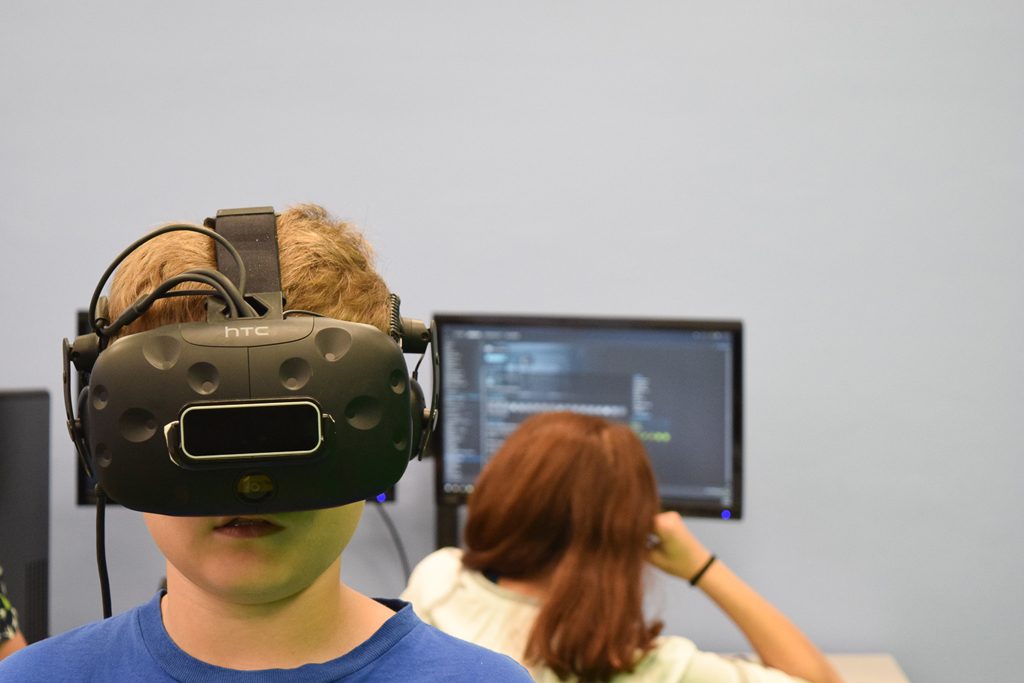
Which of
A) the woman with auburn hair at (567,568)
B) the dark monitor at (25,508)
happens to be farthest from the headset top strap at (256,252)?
the dark monitor at (25,508)

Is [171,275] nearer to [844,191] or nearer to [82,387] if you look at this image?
[82,387]

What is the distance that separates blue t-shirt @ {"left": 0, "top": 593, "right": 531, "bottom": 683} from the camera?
662 mm

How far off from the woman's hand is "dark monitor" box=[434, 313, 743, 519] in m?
0.45

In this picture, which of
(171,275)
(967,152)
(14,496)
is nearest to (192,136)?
(14,496)

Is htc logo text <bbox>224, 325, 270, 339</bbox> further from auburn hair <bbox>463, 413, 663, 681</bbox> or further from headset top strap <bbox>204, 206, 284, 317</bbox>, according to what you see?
auburn hair <bbox>463, 413, 663, 681</bbox>

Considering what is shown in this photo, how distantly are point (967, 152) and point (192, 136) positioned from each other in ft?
5.24

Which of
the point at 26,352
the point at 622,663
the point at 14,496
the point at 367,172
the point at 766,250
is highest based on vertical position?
the point at 367,172

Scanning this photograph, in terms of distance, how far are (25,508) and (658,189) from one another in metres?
1.34

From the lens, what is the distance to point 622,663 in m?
1.42

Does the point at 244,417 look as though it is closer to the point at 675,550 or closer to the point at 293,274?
the point at 293,274

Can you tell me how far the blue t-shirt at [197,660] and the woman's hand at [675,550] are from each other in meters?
0.96

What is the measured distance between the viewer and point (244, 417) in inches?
Result: 20.9

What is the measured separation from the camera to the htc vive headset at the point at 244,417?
0.53 metres

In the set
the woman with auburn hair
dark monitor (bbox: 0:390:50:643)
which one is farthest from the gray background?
the woman with auburn hair
